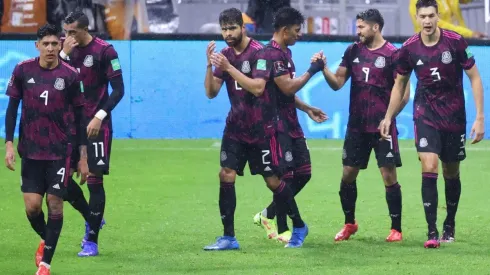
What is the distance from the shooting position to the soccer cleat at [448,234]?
34.0ft

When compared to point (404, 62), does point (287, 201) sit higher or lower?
lower

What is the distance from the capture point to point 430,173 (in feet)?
32.6

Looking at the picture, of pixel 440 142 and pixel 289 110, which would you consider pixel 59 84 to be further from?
pixel 440 142

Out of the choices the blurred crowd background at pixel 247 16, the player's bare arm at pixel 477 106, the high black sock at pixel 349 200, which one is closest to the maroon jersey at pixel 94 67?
the high black sock at pixel 349 200

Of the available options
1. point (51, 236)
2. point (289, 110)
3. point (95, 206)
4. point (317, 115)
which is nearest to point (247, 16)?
point (317, 115)

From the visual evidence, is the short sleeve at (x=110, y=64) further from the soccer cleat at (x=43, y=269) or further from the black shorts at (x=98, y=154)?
the soccer cleat at (x=43, y=269)

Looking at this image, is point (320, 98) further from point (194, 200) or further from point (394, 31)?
point (194, 200)

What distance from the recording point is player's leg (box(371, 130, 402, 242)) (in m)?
10.5

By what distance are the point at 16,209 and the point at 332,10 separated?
27.6 feet

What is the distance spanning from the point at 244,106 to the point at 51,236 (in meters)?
2.08

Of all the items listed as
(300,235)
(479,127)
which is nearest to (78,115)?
(300,235)

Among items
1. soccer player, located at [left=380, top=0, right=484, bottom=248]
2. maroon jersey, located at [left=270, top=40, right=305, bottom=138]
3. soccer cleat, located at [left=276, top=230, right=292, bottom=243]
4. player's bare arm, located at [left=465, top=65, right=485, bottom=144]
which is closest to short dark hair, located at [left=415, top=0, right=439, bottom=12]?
soccer player, located at [left=380, top=0, right=484, bottom=248]

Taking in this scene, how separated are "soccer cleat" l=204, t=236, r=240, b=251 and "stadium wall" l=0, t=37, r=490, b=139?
30.3 ft

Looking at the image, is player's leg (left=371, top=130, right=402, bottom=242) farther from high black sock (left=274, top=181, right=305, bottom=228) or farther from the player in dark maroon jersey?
high black sock (left=274, top=181, right=305, bottom=228)
